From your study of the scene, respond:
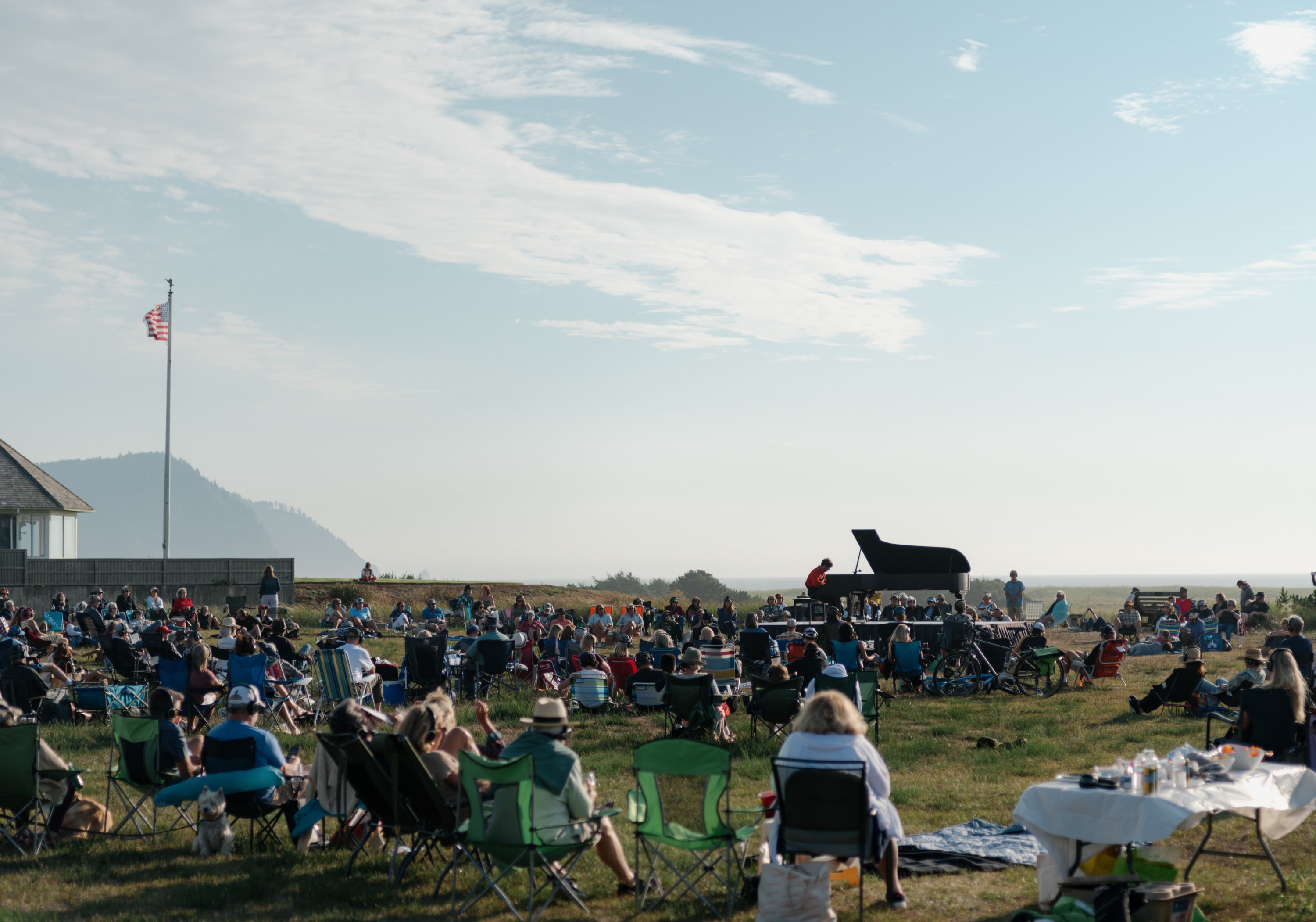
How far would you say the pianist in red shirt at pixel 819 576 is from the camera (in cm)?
2305

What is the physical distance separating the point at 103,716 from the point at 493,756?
7.97 metres

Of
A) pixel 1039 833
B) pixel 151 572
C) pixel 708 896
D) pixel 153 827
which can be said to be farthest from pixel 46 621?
pixel 1039 833

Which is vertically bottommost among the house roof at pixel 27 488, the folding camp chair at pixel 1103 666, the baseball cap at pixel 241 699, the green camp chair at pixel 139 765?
the folding camp chair at pixel 1103 666

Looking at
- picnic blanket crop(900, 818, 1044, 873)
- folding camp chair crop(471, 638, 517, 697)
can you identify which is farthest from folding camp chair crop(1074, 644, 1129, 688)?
picnic blanket crop(900, 818, 1044, 873)

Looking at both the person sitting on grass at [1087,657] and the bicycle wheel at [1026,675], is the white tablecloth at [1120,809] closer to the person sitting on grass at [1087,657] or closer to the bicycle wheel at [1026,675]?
the bicycle wheel at [1026,675]

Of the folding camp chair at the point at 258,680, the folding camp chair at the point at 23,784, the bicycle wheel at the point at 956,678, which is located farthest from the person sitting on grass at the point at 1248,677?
the folding camp chair at the point at 258,680

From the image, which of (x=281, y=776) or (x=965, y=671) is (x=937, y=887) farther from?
(x=965, y=671)

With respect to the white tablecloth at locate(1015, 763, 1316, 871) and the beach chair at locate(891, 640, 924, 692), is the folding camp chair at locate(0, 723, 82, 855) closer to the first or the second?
the white tablecloth at locate(1015, 763, 1316, 871)

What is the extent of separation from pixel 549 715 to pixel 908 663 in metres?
10.2

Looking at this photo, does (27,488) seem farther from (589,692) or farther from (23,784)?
(23,784)

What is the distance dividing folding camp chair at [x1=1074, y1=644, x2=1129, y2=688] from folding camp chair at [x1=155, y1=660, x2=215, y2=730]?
11566mm

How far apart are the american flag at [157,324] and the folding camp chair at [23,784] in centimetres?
3297

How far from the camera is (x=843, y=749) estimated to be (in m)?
5.60

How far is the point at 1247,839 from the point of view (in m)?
7.27
